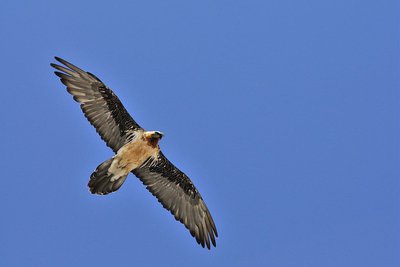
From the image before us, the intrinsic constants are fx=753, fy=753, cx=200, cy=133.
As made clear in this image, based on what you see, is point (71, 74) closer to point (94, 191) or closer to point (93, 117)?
point (93, 117)

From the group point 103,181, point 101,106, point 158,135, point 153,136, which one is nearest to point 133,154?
point 153,136

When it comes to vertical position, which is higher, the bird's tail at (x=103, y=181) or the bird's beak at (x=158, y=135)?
the bird's beak at (x=158, y=135)

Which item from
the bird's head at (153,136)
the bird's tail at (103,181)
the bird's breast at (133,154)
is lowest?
the bird's tail at (103,181)

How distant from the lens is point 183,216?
22.6 meters

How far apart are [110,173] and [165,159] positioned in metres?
2.12

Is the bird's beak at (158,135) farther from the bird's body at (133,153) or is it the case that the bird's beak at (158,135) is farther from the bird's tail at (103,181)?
the bird's tail at (103,181)

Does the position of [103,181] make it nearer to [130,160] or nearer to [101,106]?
[130,160]

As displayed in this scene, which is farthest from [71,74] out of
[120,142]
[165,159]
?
[165,159]

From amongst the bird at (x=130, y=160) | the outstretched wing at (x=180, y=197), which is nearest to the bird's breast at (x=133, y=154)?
the bird at (x=130, y=160)

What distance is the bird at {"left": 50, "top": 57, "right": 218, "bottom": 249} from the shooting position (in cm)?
2082

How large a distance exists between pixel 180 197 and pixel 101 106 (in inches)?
146

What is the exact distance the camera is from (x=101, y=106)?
21.4 metres

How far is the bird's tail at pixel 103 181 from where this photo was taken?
801 inches

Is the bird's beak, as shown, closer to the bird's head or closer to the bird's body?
the bird's head
